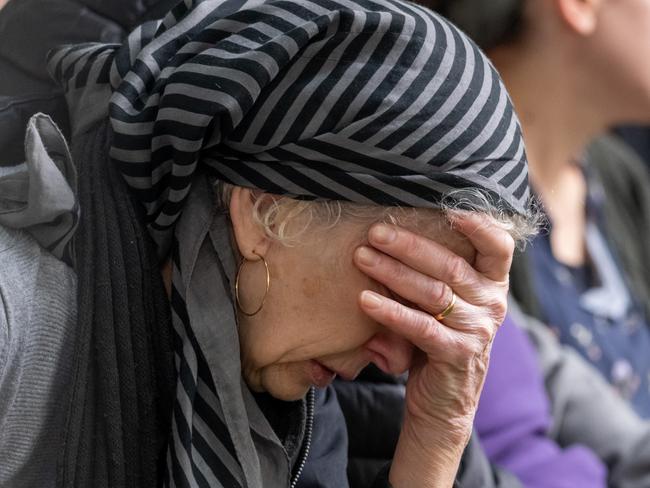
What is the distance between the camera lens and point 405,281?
43.6 inches

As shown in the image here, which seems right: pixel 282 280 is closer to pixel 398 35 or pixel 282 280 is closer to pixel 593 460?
pixel 398 35

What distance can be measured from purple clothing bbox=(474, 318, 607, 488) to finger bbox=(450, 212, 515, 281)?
560 mm

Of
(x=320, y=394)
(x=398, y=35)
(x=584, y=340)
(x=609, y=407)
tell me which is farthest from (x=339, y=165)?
(x=584, y=340)

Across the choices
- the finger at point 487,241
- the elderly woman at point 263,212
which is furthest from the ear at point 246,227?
the finger at point 487,241

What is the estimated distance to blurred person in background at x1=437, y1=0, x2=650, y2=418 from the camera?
2.22 m

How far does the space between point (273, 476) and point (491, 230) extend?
14.7 inches

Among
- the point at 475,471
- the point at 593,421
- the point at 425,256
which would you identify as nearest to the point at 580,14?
the point at 593,421

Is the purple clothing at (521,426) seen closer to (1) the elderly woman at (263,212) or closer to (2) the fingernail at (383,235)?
(1) the elderly woman at (263,212)

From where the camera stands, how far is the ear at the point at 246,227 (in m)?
1.10

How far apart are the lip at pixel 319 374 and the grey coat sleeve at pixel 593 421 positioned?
2.61 ft

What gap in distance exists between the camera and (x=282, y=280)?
1111mm

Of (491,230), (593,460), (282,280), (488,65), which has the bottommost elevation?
(593,460)

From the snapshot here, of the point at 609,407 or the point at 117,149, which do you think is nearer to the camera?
the point at 117,149

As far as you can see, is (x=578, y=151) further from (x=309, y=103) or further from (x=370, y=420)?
(x=309, y=103)
